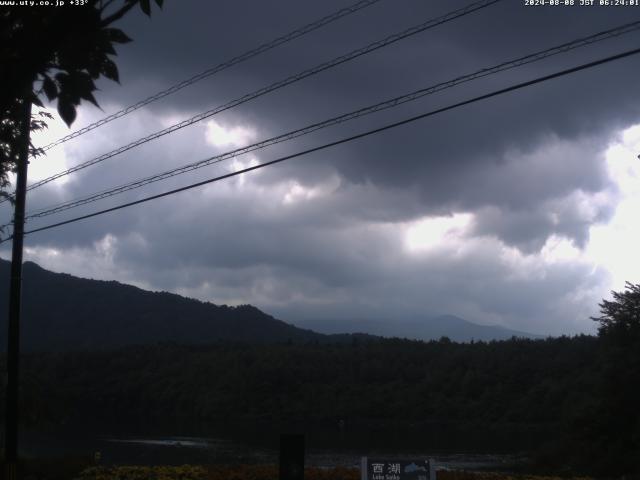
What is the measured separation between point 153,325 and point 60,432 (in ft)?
337

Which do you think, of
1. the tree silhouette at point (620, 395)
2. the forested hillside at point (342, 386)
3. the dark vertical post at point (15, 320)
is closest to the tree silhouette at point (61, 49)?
the dark vertical post at point (15, 320)

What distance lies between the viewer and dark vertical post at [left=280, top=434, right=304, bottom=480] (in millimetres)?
13484

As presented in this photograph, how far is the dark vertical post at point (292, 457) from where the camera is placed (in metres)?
13.5

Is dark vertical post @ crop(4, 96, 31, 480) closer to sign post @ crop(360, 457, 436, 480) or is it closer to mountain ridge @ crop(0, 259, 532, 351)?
sign post @ crop(360, 457, 436, 480)

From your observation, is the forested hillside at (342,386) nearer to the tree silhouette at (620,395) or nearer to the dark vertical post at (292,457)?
the tree silhouette at (620,395)

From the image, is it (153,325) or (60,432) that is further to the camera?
(153,325)

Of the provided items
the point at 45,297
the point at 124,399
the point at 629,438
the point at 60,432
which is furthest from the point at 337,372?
the point at 45,297

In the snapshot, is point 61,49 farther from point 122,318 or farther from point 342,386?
point 122,318

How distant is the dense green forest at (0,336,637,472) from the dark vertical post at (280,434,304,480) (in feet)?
151

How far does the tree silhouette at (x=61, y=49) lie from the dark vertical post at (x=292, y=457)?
9.48m

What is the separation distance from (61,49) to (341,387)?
90527mm

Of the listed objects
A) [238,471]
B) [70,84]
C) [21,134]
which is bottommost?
[238,471]

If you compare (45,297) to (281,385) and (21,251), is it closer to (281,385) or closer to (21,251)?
(281,385)

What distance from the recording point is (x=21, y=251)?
697 inches
